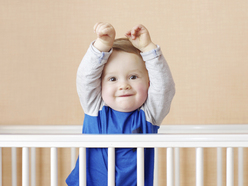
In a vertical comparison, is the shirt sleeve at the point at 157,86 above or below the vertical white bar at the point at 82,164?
above

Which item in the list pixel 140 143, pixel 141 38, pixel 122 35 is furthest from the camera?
pixel 122 35

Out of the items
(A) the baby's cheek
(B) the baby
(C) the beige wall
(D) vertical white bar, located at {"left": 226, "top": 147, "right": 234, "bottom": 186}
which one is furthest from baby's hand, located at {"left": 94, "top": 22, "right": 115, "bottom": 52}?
(C) the beige wall

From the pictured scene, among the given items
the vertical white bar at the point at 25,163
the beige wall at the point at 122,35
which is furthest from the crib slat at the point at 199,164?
the beige wall at the point at 122,35

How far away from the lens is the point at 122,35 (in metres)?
Result: 1.38

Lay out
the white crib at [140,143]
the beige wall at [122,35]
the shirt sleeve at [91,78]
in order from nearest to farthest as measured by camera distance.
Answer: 1. the white crib at [140,143]
2. the shirt sleeve at [91,78]
3. the beige wall at [122,35]

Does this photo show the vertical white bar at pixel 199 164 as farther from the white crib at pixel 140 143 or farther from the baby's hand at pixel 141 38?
→ the baby's hand at pixel 141 38

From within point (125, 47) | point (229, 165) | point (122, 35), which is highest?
point (122, 35)

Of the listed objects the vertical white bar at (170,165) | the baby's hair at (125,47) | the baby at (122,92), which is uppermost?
the baby's hair at (125,47)

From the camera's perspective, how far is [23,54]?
1.43 metres

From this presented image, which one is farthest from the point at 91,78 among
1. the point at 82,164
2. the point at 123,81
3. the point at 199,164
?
the point at 199,164

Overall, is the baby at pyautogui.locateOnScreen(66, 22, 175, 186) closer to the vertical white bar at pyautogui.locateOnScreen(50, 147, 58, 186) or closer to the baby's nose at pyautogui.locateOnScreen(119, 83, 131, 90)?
the baby's nose at pyautogui.locateOnScreen(119, 83, 131, 90)

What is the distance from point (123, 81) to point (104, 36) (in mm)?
117

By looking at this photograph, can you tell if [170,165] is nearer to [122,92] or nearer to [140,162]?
[140,162]

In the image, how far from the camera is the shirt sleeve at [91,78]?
0.68 m
